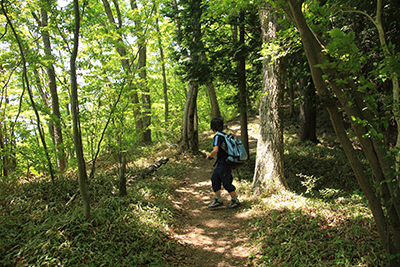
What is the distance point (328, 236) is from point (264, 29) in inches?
192

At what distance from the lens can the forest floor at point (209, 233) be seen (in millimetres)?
3649

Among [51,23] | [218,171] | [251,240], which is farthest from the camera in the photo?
[218,171]

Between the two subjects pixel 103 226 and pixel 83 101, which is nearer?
pixel 103 226

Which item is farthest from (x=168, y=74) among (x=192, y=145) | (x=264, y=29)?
(x=264, y=29)

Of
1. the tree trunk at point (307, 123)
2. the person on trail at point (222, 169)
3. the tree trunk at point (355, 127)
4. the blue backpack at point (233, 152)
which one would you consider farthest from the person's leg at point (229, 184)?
the tree trunk at point (307, 123)

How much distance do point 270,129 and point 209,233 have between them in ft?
9.48

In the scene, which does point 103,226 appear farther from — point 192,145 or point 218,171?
point 192,145

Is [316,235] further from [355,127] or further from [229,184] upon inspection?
[229,184]

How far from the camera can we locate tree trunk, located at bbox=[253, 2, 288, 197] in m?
5.39

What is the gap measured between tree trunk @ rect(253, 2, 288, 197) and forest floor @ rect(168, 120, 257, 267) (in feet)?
2.68

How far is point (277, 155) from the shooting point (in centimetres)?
546

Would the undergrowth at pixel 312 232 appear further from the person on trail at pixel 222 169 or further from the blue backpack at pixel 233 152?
the blue backpack at pixel 233 152

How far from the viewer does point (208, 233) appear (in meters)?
4.48

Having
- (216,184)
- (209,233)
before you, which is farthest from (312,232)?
(216,184)
